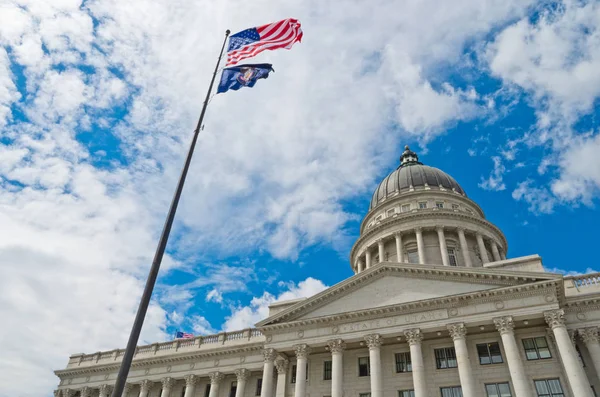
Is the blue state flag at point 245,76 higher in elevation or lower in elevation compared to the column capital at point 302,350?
higher

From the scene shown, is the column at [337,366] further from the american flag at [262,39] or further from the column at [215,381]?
the american flag at [262,39]

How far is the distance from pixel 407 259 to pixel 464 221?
860cm

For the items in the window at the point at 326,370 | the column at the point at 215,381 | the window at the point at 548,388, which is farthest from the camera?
the column at the point at 215,381

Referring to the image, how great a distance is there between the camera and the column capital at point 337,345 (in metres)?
32.7

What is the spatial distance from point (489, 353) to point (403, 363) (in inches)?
248

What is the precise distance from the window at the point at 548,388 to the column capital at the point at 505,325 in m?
3.85

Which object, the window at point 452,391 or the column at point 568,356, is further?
the window at point 452,391

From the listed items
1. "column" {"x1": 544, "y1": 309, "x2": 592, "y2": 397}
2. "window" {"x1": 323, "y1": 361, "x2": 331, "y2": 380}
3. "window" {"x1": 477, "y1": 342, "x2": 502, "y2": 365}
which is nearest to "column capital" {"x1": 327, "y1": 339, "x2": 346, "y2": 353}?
"window" {"x1": 323, "y1": 361, "x2": 331, "y2": 380}

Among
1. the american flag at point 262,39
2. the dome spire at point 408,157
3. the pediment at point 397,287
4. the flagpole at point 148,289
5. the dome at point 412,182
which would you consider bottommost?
the flagpole at point 148,289

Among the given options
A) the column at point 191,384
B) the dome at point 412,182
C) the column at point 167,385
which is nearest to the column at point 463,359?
the column at point 191,384

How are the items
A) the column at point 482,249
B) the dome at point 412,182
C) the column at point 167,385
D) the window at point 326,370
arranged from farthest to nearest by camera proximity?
1. the dome at point 412,182
2. the column at point 482,249
3. the column at point 167,385
4. the window at point 326,370

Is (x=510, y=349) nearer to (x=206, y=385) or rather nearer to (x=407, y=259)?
(x=407, y=259)

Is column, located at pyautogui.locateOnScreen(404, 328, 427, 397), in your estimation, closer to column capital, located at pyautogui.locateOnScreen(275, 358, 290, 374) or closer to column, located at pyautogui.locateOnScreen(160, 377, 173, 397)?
column capital, located at pyautogui.locateOnScreen(275, 358, 290, 374)

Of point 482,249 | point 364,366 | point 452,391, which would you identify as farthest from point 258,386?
point 482,249
